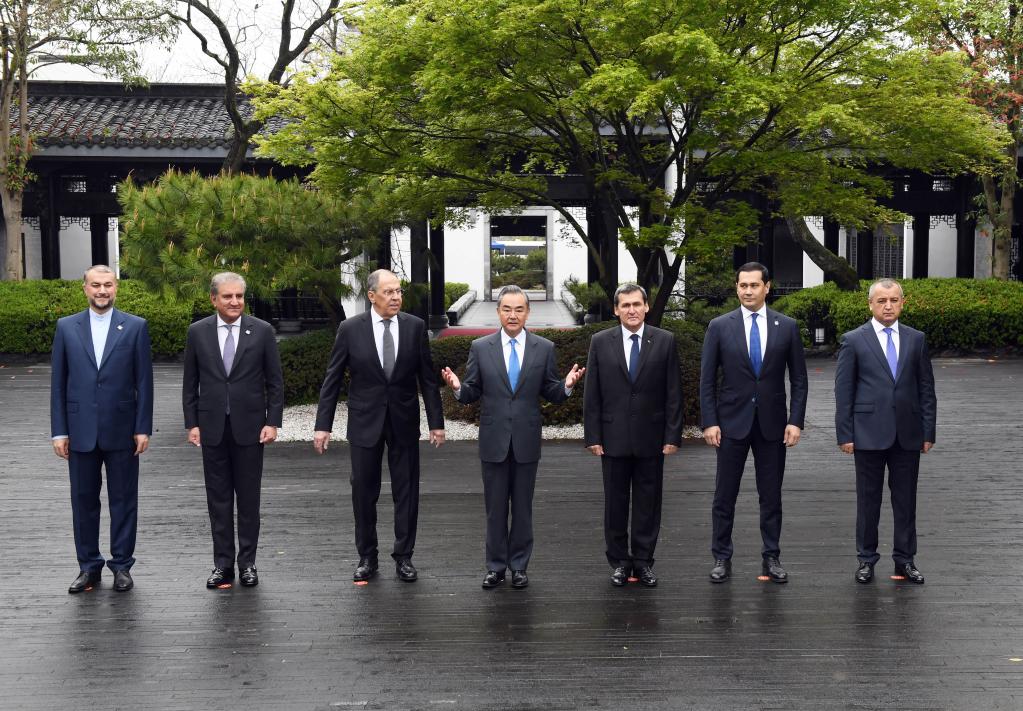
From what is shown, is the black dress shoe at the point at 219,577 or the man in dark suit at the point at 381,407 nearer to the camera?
the black dress shoe at the point at 219,577

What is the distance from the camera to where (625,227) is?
12.2 metres

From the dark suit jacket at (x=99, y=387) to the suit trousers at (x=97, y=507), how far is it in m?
0.10

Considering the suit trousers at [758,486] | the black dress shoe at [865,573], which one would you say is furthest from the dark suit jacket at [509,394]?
the black dress shoe at [865,573]

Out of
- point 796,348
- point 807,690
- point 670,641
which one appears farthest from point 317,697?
point 796,348

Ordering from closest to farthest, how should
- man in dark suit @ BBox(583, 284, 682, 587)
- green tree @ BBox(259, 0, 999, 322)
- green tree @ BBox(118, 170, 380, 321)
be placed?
man in dark suit @ BBox(583, 284, 682, 587) < green tree @ BBox(259, 0, 999, 322) < green tree @ BBox(118, 170, 380, 321)

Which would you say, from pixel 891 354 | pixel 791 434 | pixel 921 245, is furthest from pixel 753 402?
pixel 921 245

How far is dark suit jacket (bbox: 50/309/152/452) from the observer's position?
21.6ft

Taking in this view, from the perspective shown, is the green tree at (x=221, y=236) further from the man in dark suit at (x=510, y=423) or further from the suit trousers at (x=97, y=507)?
the man in dark suit at (x=510, y=423)

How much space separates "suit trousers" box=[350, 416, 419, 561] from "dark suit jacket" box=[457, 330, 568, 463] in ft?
1.70

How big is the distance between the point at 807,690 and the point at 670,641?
0.86m

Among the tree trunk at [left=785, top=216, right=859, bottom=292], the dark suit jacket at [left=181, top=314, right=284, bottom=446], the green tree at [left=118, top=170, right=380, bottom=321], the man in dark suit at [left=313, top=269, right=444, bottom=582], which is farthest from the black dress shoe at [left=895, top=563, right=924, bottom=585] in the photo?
the tree trunk at [left=785, top=216, right=859, bottom=292]

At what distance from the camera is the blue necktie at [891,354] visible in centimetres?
669

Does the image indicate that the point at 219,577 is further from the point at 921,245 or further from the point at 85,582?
the point at 921,245

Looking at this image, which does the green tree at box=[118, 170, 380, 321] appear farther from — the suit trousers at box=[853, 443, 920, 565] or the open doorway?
the open doorway
